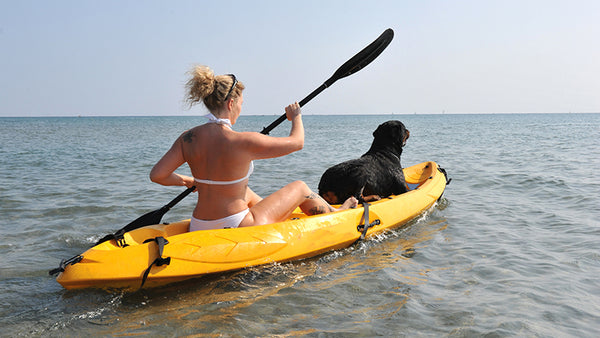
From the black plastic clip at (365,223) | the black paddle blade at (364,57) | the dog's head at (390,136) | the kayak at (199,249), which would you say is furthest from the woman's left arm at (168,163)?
the dog's head at (390,136)

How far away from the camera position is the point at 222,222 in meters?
3.92

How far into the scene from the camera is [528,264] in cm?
431

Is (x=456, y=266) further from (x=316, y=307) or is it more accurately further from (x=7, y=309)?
(x=7, y=309)

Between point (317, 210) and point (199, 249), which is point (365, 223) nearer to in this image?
point (317, 210)

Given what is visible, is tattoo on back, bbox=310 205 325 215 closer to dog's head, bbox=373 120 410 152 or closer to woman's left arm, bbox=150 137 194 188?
woman's left arm, bbox=150 137 194 188

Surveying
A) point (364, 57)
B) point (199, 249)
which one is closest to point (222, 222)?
point (199, 249)

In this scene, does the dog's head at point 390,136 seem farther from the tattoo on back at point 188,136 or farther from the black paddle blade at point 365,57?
the tattoo on back at point 188,136

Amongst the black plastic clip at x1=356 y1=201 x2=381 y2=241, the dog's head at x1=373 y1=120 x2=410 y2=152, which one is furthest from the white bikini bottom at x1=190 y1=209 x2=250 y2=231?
the dog's head at x1=373 y1=120 x2=410 y2=152

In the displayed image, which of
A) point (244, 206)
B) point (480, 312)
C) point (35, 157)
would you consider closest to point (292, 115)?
point (244, 206)

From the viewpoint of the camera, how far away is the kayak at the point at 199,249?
3.50 m

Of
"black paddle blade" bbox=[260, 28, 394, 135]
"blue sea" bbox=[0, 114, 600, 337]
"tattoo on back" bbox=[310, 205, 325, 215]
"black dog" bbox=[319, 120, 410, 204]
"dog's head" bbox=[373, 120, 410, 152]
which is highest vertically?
"black paddle blade" bbox=[260, 28, 394, 135]

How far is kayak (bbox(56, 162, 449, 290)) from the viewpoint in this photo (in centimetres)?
350

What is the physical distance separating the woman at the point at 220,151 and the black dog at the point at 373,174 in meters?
1.99

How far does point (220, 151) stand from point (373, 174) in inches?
115
